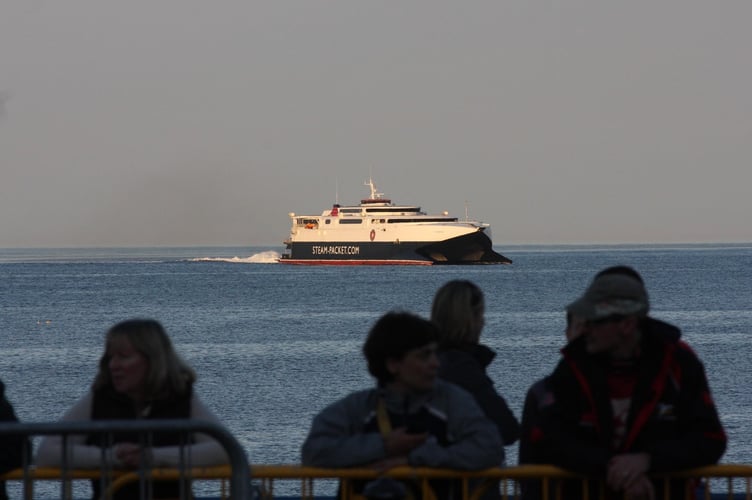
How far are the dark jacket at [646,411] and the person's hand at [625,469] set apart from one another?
3cm

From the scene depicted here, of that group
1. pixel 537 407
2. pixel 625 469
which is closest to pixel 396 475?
pixel 537 407

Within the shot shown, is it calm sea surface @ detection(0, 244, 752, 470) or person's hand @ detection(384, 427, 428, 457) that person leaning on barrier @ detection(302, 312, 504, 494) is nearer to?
person's hand @ detection(384, 427, 428, 457)

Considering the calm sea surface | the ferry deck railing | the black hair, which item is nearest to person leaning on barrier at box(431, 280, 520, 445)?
the ferry deck railing

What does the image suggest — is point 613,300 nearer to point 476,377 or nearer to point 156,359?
point 476,377

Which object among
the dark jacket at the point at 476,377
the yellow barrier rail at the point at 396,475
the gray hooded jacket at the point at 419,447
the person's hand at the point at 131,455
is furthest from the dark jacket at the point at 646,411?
the person's hand at the point at 131,455

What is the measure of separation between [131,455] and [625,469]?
1.61m

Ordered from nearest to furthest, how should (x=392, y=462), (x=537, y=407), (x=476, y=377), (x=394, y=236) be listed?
(x=392, y=462)
(x=537, y=407)
(x=476, y=377)
(x=394, y=236)

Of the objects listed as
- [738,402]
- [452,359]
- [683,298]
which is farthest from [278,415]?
[683,298]

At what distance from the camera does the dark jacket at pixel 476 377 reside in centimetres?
485

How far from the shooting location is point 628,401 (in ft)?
13.3

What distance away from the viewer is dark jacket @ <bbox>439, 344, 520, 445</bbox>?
4.85 metres

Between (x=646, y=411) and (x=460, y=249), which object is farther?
(x=460, y=249)

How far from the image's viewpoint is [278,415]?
22.0m

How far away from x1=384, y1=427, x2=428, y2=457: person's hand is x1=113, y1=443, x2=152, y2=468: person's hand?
2.57ft
